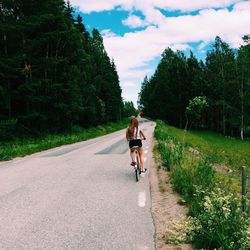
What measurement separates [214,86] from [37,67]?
134 ft

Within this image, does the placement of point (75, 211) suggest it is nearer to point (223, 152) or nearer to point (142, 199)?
point (142, 199)

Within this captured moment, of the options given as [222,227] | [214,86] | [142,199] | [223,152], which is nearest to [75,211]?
[142,199]

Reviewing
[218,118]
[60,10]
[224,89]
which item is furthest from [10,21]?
[218,118]

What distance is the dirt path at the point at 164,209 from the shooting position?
5.71m

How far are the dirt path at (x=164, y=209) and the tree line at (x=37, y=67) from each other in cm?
1887

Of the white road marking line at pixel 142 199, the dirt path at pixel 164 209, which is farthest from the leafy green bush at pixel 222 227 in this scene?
the white road marking line at pixel 142 199

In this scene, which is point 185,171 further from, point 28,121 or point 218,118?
point 218,118

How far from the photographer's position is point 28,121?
32281 mm

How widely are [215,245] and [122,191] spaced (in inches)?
182

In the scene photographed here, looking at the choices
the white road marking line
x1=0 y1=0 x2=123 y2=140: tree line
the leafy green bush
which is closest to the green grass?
the white road marking line

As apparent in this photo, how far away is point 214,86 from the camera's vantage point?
6744cm

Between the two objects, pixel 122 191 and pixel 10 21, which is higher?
pixel 10 21

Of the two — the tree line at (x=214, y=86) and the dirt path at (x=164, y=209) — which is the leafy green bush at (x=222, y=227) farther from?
the tree line at (x=214, y=86)

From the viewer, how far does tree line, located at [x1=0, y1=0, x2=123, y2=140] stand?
100.0 feet
